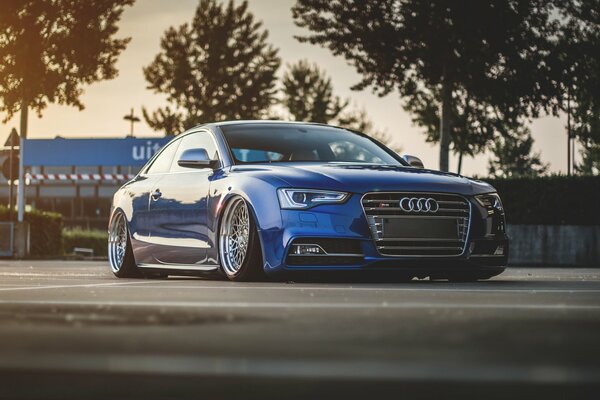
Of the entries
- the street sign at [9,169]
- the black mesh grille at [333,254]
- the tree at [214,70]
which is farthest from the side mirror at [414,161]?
the tree at [214,70]

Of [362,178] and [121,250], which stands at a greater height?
[362,178]

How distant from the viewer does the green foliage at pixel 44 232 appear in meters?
27.6

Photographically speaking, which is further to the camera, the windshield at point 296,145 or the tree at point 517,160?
the tree at point 517,160

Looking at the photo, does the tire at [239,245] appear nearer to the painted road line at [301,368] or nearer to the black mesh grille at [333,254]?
the black mesh grille at [333,254]

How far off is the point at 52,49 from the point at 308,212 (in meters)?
23.1

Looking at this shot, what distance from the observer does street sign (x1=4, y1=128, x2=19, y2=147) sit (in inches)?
1128

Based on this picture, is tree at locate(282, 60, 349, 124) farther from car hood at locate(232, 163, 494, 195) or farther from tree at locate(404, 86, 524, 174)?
car hood at locate(232, 163, 494, 195)

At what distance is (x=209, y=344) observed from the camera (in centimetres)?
454

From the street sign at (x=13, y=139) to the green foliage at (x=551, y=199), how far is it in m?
11.4

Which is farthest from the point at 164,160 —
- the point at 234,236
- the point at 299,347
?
the point at 299,347

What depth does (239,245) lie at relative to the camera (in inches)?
399

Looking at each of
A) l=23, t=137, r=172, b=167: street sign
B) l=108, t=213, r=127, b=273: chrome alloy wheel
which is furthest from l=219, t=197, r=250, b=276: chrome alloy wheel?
l=23, t=137, r=172, b=167: street sign

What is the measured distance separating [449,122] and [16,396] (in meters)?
26.8

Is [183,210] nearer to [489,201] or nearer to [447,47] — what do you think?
[489,201]
